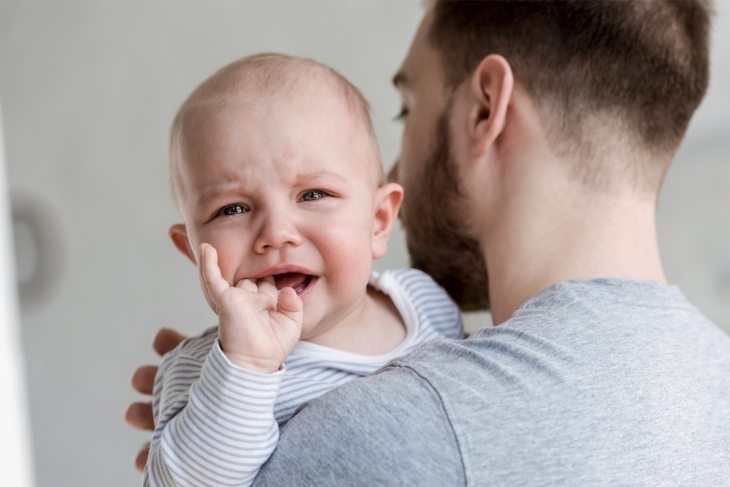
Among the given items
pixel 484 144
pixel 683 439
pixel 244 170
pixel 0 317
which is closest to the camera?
pixel 683 439

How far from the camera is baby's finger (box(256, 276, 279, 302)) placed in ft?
3.03

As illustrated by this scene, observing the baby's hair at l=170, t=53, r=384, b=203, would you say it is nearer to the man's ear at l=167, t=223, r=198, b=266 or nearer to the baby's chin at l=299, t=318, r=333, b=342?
the man's ear at l=167, t=223, r=198, b=266

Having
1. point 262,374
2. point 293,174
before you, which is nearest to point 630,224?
point 293,174

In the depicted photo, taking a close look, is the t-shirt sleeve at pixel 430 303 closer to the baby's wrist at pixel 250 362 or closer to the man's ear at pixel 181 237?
the man's ear at pixel 181 237

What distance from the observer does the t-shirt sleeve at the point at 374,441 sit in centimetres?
74

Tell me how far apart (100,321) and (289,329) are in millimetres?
2457

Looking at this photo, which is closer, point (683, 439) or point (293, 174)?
point (683, 439)

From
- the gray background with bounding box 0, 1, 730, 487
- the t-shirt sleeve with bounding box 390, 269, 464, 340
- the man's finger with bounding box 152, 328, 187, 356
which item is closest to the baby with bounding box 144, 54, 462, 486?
the t-shirt sleeve with bounding box 390, 269, 464, 340

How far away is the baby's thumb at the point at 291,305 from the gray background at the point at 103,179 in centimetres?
169

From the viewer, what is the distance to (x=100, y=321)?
10.2 ft

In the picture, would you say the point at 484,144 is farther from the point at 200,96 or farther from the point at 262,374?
the point at 262,374

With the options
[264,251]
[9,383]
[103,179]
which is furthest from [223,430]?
[103,179]

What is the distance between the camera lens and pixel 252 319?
84 cm

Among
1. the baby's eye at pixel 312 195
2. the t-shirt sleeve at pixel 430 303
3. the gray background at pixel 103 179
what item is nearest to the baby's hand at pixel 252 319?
the baby's eye at pixel 312 195
